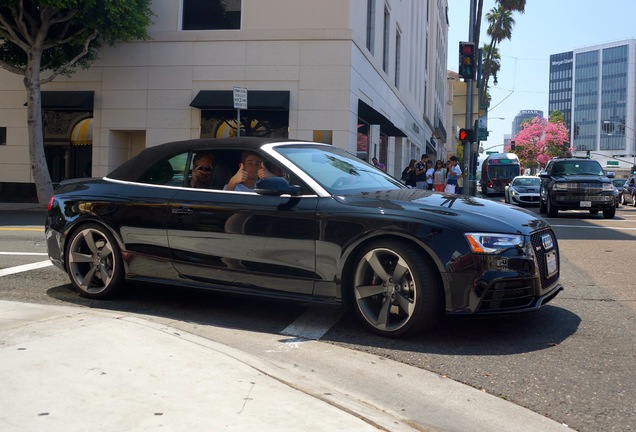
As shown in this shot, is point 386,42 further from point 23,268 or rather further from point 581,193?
point 23,268

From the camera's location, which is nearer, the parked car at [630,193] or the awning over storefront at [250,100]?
the awning over storefront at [250,100]

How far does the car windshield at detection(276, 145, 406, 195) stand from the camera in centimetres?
544

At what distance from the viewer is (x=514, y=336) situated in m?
5.00

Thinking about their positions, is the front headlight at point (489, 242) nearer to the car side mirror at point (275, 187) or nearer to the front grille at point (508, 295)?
the front grille at point (508, 295)

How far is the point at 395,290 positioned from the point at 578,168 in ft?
53.7

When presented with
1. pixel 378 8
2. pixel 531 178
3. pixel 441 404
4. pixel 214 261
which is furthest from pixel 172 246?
pixel 531 178

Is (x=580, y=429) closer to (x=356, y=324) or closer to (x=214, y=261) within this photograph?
(x=356, y=324)

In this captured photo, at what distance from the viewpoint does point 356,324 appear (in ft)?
17.7

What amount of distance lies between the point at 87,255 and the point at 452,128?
3541 inches

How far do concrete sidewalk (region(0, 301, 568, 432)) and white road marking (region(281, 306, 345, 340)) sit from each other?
1.11ft

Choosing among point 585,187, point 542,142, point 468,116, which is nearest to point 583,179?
point 585,187

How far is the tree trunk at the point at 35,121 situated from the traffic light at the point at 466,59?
12.1 metres

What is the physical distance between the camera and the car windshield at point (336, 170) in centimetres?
544

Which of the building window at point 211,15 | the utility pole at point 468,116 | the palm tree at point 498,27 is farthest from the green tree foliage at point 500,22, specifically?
the building window at point 211,15
